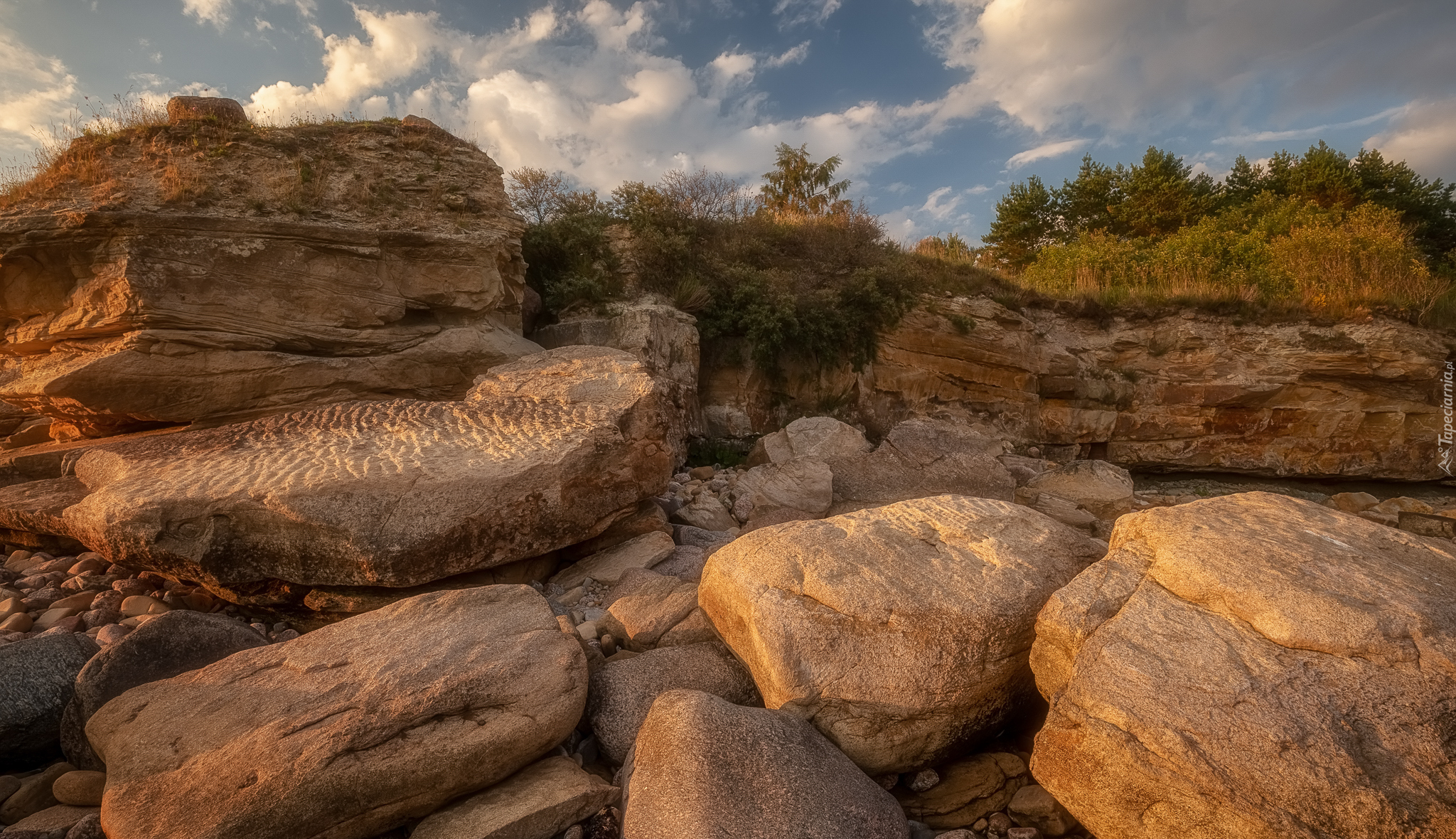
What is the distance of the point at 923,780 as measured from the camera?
303 cm

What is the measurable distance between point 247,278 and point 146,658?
4.72 metres

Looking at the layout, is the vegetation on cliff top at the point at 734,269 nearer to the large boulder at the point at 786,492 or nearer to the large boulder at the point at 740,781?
the large boulder at the point at 786,492

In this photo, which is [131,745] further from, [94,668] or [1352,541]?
[1352,541]

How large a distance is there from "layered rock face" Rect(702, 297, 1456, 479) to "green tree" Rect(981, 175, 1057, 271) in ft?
36.9

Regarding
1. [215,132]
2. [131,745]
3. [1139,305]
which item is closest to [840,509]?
[131,745]

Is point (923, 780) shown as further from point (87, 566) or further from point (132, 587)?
point (87, 566)

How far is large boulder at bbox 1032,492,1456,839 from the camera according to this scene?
2080mm

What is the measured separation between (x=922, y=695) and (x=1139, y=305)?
42.1 feet

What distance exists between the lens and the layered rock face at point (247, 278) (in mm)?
6074

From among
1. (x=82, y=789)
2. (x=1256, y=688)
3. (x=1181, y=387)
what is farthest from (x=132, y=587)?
(x=1181, y=387)

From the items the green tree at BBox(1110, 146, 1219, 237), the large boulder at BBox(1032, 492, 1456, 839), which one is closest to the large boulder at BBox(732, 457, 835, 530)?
the large boulder at BBox(1032, 492, 1456, 839)

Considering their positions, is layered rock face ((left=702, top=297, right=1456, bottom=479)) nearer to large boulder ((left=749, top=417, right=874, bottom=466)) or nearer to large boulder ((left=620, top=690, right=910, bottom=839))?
large boulder ((left=749, top=417, right=874, bottom=466))

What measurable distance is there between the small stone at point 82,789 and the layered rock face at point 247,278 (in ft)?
15.4

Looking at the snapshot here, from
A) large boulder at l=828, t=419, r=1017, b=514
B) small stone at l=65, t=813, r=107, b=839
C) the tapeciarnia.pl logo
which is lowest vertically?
the tapeciarnia.pl logo
